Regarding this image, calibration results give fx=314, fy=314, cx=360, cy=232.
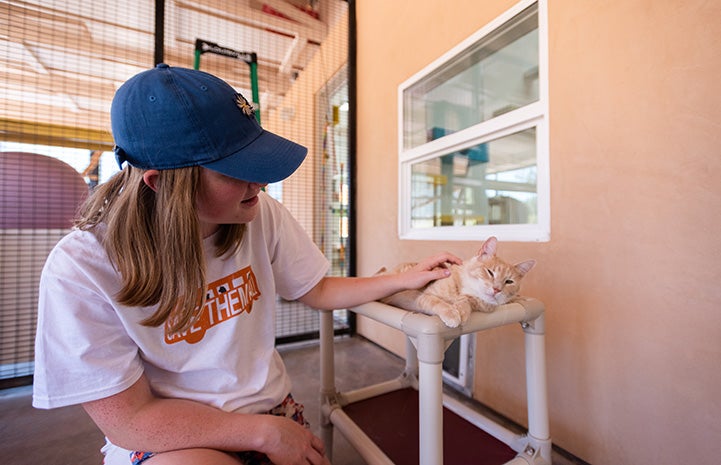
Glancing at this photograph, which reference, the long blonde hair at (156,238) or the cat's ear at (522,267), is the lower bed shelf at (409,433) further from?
the long blonde hair at (156,238)

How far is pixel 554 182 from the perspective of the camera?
1077 mm

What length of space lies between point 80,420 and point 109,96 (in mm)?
2084

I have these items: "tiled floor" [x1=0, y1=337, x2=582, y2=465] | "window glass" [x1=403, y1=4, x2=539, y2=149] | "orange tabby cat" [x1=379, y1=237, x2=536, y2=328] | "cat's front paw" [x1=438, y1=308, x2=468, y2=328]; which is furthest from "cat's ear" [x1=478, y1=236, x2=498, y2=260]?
"tiled floor" [x1=0, y1=337, x2=582, y2=465]

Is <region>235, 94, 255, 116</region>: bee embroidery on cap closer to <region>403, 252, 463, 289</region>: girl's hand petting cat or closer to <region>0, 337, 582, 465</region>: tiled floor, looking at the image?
<region>403, 252, 463, 289</region>: girl's hand petting cat

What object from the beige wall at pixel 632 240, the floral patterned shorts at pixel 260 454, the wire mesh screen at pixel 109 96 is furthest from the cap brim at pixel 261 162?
the wire mesh screen at pixel 109 96

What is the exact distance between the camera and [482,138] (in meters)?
1.38

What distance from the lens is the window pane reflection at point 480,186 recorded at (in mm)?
1230

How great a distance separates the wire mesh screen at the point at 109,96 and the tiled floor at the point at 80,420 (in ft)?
0.98

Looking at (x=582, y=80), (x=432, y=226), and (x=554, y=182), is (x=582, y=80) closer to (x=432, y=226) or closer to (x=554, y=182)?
(x=554, y=182)

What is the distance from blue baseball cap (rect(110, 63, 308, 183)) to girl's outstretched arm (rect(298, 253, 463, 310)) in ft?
1.26

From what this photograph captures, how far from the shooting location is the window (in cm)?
118

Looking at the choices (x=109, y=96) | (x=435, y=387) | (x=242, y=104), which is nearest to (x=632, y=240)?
(x=435, y=387)

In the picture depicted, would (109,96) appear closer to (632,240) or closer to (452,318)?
(452,318)

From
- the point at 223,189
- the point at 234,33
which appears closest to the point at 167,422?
the point at 223,189
